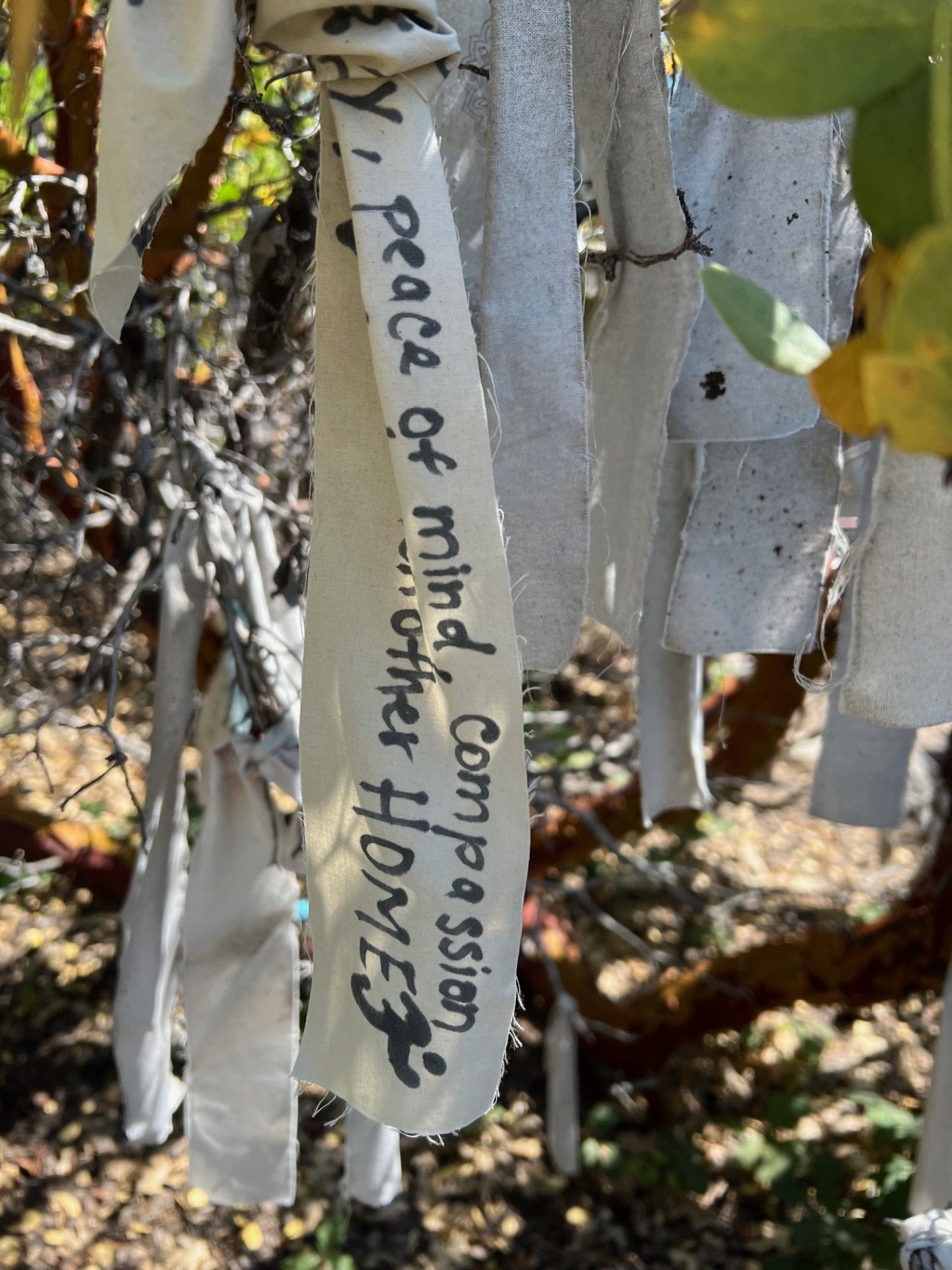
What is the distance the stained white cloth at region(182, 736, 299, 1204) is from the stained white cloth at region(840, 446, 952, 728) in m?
0.54

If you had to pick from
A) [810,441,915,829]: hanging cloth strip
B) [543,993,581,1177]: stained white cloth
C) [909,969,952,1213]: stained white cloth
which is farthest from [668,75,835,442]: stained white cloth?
[543,993,581,1177]: stained white cloth

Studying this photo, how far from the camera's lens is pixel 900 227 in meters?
0.21

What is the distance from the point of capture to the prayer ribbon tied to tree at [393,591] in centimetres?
42

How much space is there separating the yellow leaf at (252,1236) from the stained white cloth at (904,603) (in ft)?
4.32

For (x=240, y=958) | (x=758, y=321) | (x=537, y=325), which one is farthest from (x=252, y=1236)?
(x=758, y=321)

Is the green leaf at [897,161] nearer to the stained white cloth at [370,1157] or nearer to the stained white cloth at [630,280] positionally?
the stained white cloth at [630,280]

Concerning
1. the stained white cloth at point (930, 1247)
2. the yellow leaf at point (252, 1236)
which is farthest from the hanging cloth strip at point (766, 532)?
the yellow leaf at point (252, 1236)

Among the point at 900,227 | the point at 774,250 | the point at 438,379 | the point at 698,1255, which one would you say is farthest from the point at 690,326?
the point at 698,1255

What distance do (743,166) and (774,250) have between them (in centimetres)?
6

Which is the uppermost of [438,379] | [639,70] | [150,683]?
[639,70]

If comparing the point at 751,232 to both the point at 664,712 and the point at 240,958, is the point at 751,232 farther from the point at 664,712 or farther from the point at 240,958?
the point at 240,958

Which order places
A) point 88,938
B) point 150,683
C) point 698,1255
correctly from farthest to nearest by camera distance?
1. point 150,683
2. point 88,938
3. point 698,1255

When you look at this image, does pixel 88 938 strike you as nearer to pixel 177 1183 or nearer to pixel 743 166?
pixel 177 1183

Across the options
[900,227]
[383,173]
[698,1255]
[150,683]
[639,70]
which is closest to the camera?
[900,227]
